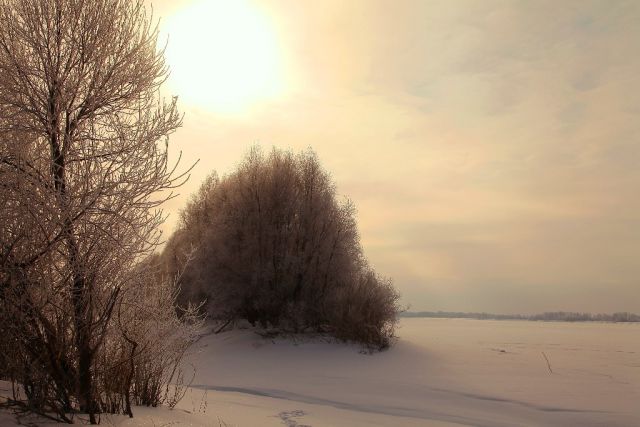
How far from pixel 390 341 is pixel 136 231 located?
47.1ft

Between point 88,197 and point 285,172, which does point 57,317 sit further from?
point 285,172

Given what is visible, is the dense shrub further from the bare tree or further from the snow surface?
the bare tree

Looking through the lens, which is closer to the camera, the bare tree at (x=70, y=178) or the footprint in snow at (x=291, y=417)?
the bare tree at (x=70, y=178)

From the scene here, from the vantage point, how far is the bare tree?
502 centimetres

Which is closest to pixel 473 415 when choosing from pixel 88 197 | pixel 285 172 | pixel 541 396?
pixel 541 396

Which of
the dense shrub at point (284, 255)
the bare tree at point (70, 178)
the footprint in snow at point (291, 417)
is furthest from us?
the dense shrub at point (284, 255)

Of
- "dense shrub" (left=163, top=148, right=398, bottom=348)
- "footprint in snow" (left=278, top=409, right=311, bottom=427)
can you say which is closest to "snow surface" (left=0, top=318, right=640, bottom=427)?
"footprint in snow" (left=278, top=409, right=311, bottom=427)

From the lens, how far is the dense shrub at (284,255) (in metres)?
19.7

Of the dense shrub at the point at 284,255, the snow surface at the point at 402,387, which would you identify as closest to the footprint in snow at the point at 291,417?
the snow surface at the point at 402,387

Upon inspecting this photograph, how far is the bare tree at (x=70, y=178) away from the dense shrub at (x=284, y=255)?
13713 mm

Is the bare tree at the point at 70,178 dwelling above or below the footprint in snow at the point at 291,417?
above

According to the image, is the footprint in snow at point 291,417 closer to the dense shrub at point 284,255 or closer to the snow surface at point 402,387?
the snow surface at point 402,387

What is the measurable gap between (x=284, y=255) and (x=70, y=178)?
1493 cm

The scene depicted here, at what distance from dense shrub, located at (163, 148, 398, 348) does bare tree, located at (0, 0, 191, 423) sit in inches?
540
